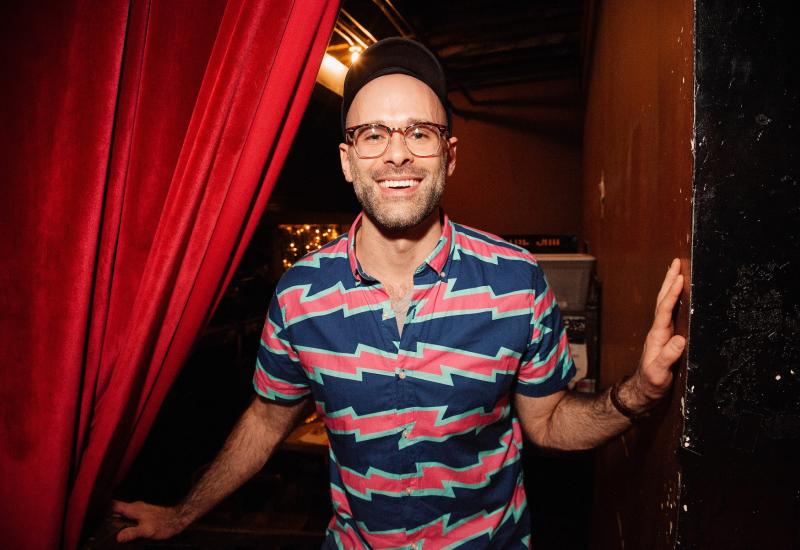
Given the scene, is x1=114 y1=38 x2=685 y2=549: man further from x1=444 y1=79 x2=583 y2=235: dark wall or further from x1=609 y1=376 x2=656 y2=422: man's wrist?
x1=444 y1=79 x2=583 y2=235: dark wall

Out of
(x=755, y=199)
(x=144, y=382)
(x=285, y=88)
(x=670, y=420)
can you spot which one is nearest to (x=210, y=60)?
(x=285, y=88)

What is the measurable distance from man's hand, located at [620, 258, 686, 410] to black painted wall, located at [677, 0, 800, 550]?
0.08 metres

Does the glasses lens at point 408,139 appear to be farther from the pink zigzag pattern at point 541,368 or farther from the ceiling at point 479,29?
the ceiling at point 479,29

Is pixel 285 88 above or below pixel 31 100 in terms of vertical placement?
above

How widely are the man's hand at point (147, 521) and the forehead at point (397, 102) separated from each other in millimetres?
1319

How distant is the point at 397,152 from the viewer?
1.27 meters

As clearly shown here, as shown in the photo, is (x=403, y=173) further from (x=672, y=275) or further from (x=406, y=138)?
(x=672, y=275)

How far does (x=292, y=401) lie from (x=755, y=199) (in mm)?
1302

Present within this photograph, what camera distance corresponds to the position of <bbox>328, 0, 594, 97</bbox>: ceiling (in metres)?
3.43

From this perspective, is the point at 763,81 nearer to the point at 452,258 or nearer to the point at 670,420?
the point at 670,420

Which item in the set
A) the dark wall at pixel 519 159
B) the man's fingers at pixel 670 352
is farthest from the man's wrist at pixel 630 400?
the dark wall at pixel 519 159

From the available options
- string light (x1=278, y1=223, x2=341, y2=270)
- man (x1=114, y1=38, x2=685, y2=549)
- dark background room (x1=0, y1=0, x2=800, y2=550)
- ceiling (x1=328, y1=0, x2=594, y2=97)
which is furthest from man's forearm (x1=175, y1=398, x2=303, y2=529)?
string light (x1=278, y1=223, x2=341, y2=270)

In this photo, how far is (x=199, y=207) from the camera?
3.16ft

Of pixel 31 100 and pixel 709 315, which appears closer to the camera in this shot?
pixel 709 315
